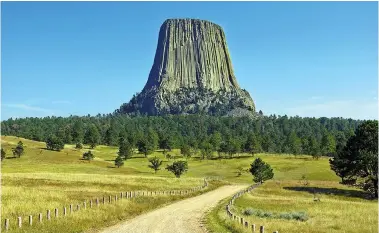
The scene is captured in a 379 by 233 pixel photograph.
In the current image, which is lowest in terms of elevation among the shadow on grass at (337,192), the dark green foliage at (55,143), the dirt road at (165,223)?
the shadow on grass at (337,192)

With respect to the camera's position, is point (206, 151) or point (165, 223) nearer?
point (165, 223)

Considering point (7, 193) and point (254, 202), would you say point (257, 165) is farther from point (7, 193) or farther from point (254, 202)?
point (7, 193)

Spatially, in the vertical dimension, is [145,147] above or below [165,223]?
above

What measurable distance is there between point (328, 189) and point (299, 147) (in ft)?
358

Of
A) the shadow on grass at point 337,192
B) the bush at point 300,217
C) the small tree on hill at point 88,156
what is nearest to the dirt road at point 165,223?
the bush at point 300,217

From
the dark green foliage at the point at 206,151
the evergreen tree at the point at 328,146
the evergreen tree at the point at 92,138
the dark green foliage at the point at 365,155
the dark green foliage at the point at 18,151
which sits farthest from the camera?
the evergreen tree at the point at 92,138

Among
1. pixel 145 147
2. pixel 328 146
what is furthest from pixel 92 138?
pixel 328 146

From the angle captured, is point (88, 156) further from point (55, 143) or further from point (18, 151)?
point (18, 151)

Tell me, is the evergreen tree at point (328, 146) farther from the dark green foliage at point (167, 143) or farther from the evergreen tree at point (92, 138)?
the evergreen tree at point (92, 138)

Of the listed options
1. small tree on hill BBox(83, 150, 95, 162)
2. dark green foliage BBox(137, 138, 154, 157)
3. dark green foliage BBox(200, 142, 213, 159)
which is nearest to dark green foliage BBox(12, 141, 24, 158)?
small tree on hill BBox(83, 150, 95, 162)

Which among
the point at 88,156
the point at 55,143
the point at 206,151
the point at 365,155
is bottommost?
the point at 88,156

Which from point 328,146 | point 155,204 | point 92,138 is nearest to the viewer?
point 155,204

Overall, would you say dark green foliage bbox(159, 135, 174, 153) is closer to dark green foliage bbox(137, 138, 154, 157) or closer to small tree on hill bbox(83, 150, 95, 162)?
dark green foliage bbox(137, 138, 154, 157)

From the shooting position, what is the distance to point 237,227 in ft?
96.4
